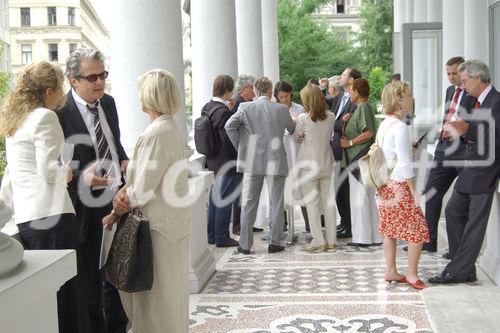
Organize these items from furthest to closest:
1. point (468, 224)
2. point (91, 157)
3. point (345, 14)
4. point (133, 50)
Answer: point (345, 14)
point (468, 224)
point (133, 50)
point (91, 157)

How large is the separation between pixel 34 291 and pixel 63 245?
59.3 inches

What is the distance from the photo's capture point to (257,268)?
25.2ft

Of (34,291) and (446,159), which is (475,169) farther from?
(34,291)

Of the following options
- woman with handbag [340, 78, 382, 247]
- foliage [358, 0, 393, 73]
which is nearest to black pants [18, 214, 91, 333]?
woman with handbag [340, 78, 382, 247]

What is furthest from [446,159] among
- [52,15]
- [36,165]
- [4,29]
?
[52,15]

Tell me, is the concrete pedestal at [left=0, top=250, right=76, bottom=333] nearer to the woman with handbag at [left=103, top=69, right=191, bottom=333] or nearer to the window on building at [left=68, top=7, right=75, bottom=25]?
the woman with handbag at [left=103, top=69, right=191, bottom=333]

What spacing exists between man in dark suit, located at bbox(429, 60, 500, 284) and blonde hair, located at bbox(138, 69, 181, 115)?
293cm

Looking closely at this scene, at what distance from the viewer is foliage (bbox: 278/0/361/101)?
43.4 meters

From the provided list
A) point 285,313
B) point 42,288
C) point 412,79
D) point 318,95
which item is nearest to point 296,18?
point 412,79

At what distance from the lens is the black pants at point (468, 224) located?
20.9ft

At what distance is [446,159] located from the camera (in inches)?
288

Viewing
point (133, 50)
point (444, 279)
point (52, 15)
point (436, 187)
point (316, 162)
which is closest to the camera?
point (133, 50)

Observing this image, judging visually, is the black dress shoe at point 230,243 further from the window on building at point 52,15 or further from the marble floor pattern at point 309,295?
the window on building at point 52,15

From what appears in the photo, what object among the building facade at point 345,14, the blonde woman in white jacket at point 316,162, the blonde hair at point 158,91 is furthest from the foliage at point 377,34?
the blonde hair at point 158,91
